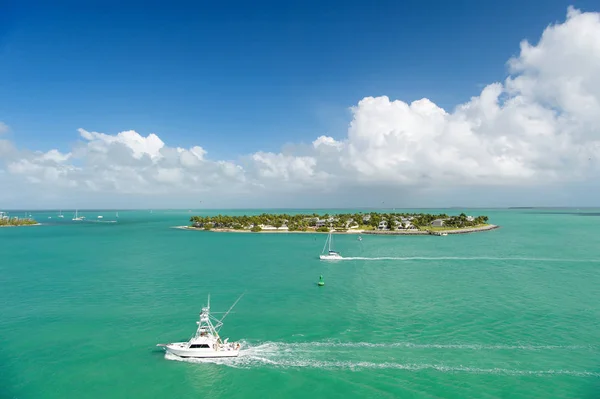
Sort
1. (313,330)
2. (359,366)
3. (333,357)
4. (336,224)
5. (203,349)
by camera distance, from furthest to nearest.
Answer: (336,224), (313,330), (333,357), (203,349), (359,366)

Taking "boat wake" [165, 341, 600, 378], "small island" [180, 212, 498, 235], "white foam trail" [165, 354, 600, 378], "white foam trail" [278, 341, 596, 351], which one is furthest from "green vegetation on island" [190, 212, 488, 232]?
"white foam trail" [165, 354, 600, 378]

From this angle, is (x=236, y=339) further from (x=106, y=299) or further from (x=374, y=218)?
(x=374, y=218)

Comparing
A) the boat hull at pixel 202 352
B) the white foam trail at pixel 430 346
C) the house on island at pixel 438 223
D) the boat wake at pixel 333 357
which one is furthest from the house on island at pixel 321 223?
the boat hull at pixel 202 352

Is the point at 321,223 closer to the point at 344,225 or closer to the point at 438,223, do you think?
the point at 344,225

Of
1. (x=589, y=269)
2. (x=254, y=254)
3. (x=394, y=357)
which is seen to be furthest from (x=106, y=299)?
(x=589, y=269)

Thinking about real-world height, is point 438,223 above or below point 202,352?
above

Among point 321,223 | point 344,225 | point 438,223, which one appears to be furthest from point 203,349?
point 438,223

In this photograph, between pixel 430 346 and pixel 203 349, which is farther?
pixel 430 346
